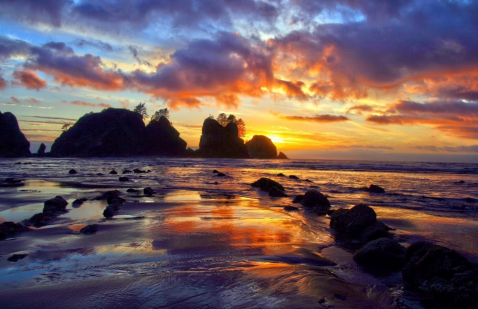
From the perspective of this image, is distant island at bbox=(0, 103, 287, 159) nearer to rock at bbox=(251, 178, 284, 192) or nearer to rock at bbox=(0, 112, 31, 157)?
rock at bbox=(0, 112, 31, 157)

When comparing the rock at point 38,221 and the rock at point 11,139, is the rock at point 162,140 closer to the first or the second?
the rock at point 11,139

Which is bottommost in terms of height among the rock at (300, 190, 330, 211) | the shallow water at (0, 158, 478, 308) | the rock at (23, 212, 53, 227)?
the rock at (23, 212, 53, 227)

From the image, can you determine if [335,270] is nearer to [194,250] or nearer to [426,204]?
[194,250]

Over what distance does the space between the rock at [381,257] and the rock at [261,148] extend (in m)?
→ 133

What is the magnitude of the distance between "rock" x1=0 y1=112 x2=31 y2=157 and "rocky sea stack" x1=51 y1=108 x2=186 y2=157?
8.57 meters

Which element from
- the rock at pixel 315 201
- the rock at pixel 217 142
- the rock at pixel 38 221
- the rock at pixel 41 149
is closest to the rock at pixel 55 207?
the rock at pixel 38 221

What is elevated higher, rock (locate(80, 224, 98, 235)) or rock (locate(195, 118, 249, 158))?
rock (locate(195, 118, 249, 158))

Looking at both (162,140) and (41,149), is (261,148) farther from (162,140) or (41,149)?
(41,149)

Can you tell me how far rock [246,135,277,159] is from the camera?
140 metres

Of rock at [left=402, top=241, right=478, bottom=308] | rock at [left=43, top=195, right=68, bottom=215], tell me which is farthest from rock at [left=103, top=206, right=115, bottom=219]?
rock at [left=402, top=241, right=478, bottom=308]

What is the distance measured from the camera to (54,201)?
371 inches

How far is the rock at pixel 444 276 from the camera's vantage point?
3789mm

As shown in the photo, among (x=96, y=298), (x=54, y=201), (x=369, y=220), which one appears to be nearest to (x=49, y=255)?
(x=96, y=298)

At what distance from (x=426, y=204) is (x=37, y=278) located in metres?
14.0
